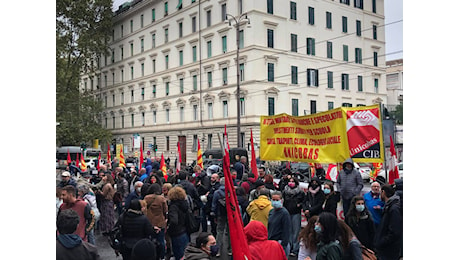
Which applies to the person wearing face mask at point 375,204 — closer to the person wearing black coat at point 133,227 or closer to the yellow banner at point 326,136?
the yellow banner at point 326,136

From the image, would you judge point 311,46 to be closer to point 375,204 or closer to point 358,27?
point 358,27

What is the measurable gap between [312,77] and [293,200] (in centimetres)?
3223

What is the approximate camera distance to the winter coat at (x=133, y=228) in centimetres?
575

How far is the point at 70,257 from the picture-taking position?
13.3ft

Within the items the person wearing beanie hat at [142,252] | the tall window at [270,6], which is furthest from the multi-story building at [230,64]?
the person wearing beanie hat at [142,252]

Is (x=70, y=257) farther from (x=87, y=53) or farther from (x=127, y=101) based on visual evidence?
(x=127, y=101)

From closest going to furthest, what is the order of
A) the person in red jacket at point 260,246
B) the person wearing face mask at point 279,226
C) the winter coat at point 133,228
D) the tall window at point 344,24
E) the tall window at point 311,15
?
the person in red jacket at point 260,246, the winter coat at point 133,228, the person wearing face mask at point 279,226, the tall window at point 311,15, the tall window at point 344,24

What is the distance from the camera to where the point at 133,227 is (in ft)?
18.9

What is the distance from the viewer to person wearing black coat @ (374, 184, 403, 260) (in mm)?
5633

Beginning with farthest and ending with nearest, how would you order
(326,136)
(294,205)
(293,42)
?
1. (293,42)
2. (326,136)
3. (294,205)

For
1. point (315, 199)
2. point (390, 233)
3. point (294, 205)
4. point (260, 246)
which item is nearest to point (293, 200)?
point (294, 205)

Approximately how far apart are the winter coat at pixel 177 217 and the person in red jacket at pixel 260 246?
8.83ft

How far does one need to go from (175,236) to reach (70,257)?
3094mm

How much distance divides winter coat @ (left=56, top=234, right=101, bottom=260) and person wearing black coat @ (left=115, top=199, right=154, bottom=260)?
5.15 feet
